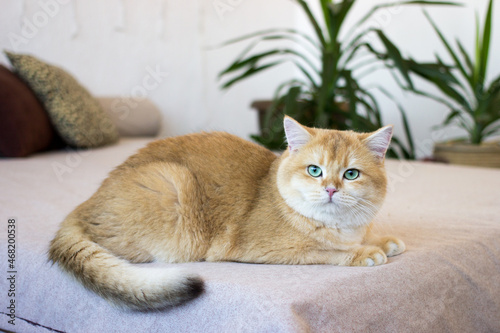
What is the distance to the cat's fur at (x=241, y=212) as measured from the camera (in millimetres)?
1035

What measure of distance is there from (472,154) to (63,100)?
8.90 feet

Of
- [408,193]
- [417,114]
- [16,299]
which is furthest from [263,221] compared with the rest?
[417,114]

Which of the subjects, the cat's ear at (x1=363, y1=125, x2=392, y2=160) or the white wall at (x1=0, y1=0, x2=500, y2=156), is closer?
the cat's ear at (x1=363, y1=125, x2=392, y2=160)

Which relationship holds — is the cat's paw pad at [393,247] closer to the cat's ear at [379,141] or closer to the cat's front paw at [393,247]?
the cat's front paw at [393,247]

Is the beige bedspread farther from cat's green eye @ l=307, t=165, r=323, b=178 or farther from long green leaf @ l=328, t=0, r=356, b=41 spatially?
long green leaf @ l=328, t=0, r=356, b=41

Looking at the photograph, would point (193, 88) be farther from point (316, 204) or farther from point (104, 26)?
point (316, 204)

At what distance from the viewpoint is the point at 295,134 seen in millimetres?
1125

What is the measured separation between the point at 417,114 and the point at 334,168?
3505 mm

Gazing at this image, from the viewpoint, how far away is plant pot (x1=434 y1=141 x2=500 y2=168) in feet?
10.6

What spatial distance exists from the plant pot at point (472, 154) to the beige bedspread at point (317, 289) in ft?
6.14

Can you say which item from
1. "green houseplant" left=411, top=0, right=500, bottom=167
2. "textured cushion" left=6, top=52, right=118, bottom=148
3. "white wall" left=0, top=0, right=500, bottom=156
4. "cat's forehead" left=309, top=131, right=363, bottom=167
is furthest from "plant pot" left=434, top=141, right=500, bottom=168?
"cat's forehead" left=309, top=131, right=363, bottom=167

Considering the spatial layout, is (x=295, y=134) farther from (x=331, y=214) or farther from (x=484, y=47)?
(x=484, y=47)

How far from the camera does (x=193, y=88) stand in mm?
4133

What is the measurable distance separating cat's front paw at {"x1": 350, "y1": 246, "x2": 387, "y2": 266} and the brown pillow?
181 cm
